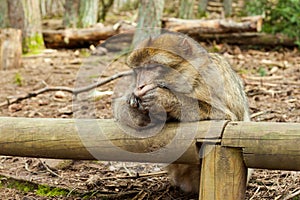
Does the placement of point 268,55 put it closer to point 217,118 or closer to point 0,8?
point 0,8

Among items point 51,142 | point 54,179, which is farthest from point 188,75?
point 54,179

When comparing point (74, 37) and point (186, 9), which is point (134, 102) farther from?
point (186, 9)

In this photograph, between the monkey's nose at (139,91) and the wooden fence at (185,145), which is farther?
the monkey's nose at (139,91)

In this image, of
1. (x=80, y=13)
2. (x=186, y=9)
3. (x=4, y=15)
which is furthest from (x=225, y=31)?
(x=80, y=13)

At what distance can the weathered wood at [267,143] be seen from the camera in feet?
9.89

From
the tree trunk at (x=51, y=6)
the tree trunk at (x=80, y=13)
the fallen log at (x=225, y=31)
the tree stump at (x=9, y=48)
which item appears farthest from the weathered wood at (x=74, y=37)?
the tree trunk at (x=51, y=6)

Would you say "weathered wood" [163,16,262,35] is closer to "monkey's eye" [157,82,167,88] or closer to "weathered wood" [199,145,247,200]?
"monkey's eye" [157,82,167,88]

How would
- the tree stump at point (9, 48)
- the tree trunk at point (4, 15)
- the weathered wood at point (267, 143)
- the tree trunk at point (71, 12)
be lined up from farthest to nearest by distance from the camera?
1. the tree trunk at point (71, 12)
2. the tree trunk at point (4, 15)
3. the tree stump at point (9, 48)
4. the weathered wood at point (267, 143)

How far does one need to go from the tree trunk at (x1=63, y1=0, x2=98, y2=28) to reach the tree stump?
13.9ft

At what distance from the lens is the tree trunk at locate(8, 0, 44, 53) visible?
1177 cm

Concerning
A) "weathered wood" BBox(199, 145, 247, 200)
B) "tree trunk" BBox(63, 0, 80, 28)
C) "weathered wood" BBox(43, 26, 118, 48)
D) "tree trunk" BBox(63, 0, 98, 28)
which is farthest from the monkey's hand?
"tree trunk" BBox(63, 0, 80, 28)

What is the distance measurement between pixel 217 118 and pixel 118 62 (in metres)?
5.87

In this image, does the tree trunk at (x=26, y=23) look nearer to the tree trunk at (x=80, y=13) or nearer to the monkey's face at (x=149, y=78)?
the tree trunk at (x=80, y=13)

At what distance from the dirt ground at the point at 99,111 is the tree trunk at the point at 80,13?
8.00ft
